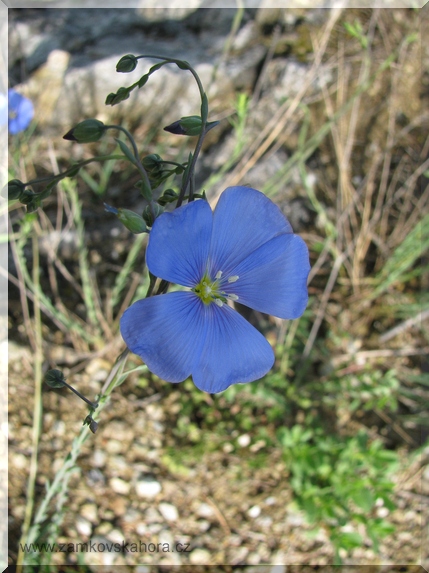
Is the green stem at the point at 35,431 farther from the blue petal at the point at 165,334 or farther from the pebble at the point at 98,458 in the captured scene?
the blue petal at the point at 165,334

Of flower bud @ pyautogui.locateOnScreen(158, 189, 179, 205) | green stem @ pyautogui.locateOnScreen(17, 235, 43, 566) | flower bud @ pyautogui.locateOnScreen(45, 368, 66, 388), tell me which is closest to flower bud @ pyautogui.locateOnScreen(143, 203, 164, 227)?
flower bud @ pyautogui.locateOnScreen(158, 189, 179, 205)

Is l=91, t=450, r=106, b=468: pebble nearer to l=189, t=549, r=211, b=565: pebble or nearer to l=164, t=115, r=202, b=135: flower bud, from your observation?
l=189, t=549, r=211, b=565: pebble

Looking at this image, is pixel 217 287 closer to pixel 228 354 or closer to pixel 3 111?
pixel 228 354

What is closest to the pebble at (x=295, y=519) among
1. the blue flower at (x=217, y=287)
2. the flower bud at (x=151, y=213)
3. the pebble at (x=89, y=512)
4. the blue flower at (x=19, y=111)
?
the pebble at (x=89, y=512)

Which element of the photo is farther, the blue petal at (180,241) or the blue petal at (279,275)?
the blue petal at (279,275)

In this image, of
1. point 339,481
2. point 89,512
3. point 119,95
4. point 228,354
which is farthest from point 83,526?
point 119,95

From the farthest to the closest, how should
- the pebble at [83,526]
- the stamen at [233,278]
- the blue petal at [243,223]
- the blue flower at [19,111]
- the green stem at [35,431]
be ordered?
the blue flower at [19,111], the pebble at [83,526], the green stem at [35,431], the stamen at [233,278], the blue petal at [243,223]
